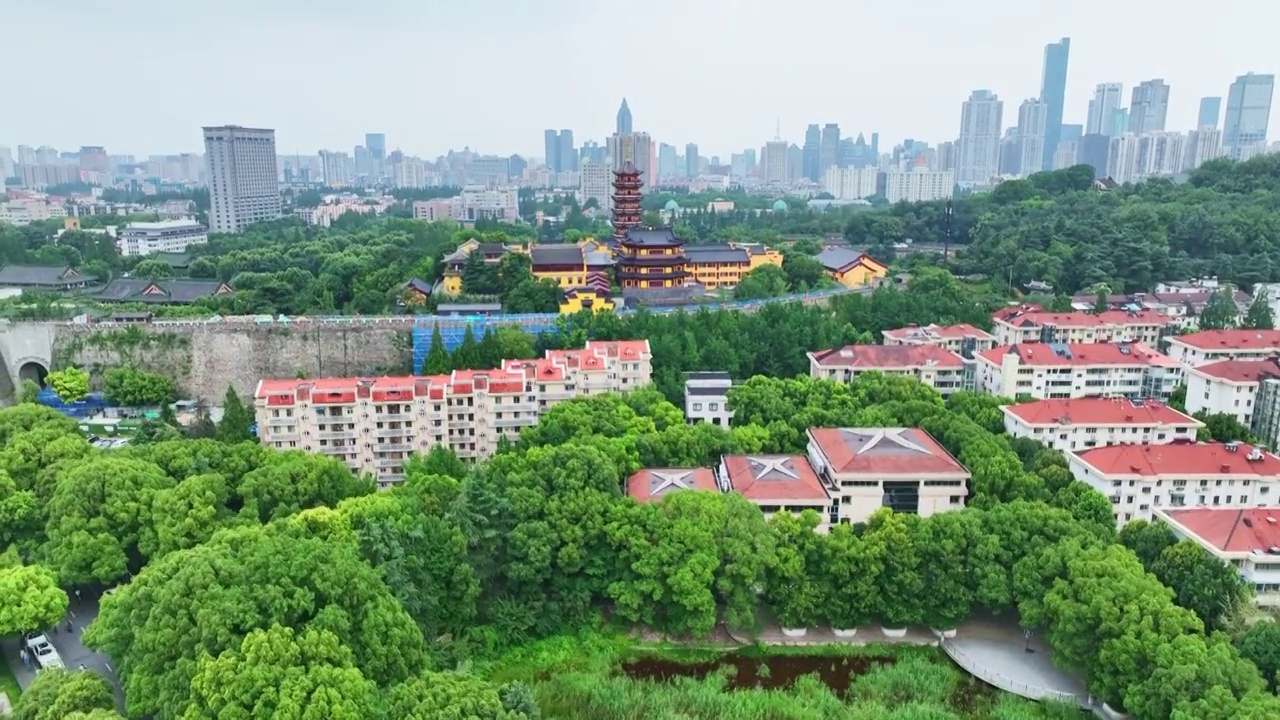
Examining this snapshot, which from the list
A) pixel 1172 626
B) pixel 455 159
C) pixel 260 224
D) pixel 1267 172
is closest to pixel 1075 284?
pixel 1267 172

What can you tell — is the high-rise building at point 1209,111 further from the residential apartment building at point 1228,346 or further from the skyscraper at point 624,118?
the residential apartment building at point 1228,346

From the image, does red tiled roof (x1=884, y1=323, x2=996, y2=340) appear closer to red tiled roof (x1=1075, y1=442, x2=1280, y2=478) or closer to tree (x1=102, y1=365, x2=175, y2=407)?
red tiled roof (x1=1075, y1=442, x2=1280, y2=478)

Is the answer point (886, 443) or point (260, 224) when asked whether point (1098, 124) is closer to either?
point (260, 224)

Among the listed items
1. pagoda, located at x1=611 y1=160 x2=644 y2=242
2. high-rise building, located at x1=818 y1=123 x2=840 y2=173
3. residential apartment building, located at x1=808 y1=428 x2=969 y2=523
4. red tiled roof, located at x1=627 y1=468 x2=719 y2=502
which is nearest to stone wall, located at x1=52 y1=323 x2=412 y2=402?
red tiled roof, located at x1=627 y1=468 x2=719 y2=502

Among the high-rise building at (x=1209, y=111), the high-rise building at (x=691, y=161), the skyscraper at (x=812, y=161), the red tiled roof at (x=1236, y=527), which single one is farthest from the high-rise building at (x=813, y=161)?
the red tiled roof at (x=1236, y=527)

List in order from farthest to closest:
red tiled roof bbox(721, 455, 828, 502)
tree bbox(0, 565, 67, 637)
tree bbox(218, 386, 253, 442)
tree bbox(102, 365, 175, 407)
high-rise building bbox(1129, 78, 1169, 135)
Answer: high-rise building bbox(1129, 78, 1169, 135)
tree bbox(102, 365, 175, 407)
tree bbox(218, 386, 253, 442)
red tiled roof bbox(721, 455, 828, 502)
tree bbox(0, 565, 67, 637)

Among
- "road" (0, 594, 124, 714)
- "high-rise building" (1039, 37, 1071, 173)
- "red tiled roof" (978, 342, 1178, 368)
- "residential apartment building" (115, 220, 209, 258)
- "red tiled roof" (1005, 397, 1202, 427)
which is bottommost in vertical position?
"road" (0, 594, 124, 714)

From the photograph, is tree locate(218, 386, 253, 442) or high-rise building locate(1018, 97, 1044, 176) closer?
tree locate(218, 386, 253, 442)

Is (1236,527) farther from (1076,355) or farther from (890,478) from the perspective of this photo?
(1076,355)
